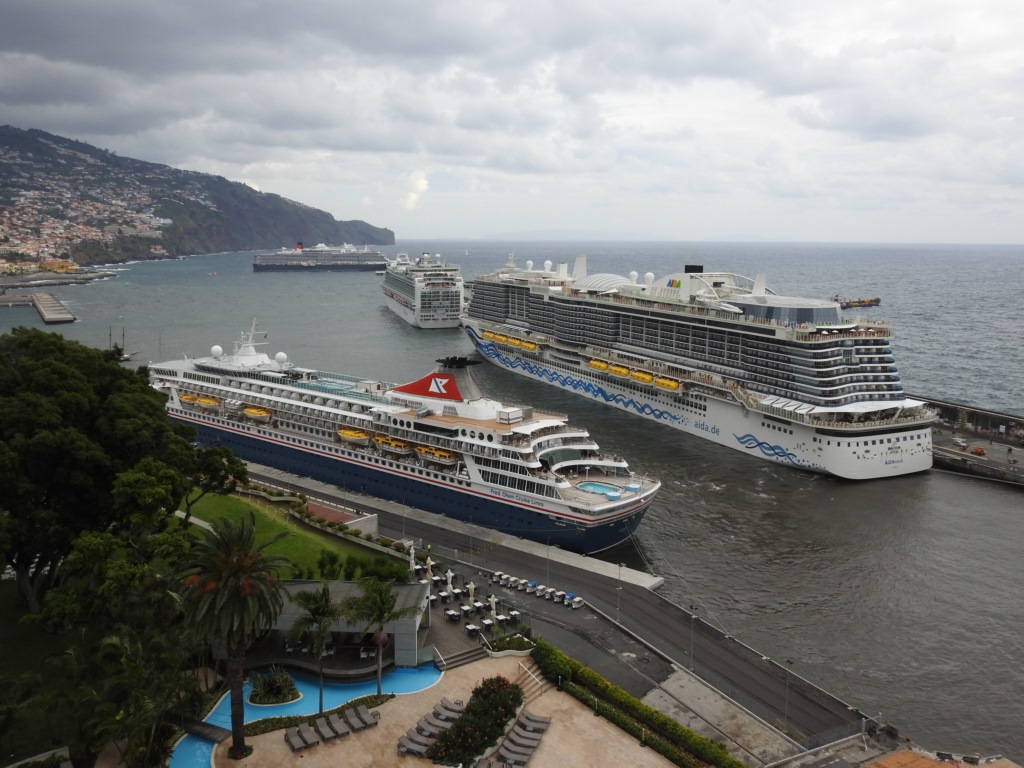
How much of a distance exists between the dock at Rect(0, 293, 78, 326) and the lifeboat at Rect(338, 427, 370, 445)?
3446 inches

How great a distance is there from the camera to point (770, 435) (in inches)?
2192

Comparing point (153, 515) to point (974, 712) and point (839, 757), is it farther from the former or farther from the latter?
point (974, 712)

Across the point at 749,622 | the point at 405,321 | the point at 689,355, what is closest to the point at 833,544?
the point at 749,622

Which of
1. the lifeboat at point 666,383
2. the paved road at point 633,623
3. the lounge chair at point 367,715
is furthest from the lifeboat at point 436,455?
the lifeboat at point 666,383

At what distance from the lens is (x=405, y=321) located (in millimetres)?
129500

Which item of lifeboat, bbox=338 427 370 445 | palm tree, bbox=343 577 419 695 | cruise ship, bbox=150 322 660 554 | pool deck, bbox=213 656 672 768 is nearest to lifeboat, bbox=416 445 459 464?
cruise ship, bbox=150 322 660 554

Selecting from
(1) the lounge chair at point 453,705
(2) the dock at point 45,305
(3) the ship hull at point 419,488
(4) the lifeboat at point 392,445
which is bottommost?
(1) the lounge chair at point 453,705

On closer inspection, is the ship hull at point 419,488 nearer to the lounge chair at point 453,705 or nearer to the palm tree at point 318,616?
the lounge chair at point 453,705

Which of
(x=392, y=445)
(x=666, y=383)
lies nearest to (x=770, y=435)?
(x=666, y=383)

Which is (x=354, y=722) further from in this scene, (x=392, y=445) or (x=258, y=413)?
(x=258, y=413)

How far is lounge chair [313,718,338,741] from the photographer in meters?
23.2

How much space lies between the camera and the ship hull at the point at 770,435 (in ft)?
169

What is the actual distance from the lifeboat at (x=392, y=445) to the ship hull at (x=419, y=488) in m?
0.55

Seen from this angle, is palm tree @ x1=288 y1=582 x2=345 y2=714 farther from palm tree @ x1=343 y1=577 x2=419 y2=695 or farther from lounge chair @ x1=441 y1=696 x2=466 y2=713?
lounge chair @ x1=441 y1=696 x2=466 y2=713
